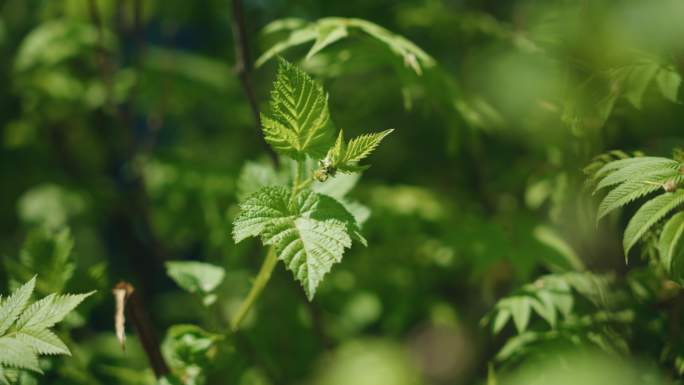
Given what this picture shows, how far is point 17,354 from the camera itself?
894mm

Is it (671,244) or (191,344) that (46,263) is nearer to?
(191,344)

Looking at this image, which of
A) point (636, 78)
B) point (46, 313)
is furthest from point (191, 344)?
point (636, 78)

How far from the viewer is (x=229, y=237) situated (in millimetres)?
1671

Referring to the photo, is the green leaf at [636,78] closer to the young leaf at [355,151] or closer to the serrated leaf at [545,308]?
the serrated leaf at [545,308]

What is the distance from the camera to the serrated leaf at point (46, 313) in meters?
0.95

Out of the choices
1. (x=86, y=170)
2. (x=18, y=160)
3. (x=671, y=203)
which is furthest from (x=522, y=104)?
(x=18, y=160)

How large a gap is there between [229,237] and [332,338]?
586 mm

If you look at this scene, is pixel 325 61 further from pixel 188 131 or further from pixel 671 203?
→ pixel 188 131

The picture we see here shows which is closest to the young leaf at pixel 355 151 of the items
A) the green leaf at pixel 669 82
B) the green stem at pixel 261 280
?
the green stem at pixel 261 280

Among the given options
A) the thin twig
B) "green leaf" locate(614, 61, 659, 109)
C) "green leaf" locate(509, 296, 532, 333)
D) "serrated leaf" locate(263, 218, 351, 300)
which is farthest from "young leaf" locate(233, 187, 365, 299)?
the thin twig

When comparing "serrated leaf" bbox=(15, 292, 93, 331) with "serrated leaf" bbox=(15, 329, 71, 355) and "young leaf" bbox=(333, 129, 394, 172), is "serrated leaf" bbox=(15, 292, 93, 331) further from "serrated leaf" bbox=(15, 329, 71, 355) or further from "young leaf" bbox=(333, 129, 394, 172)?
"young leaf" bbox=(333, 129, 394, 172)

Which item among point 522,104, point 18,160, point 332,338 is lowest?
point 332,338

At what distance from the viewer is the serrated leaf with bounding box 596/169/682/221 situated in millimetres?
897

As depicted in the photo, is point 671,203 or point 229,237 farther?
point 229,237
